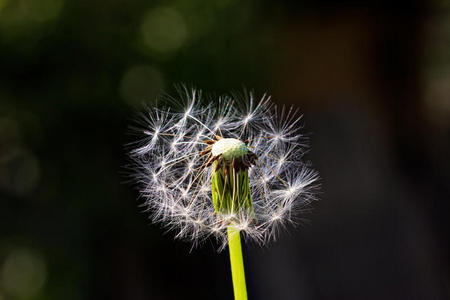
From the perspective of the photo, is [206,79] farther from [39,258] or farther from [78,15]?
[39,258]

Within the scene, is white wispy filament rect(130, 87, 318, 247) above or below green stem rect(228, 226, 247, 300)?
above

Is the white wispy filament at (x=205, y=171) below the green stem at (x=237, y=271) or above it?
above

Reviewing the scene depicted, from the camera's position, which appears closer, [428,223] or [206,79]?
[206,79]

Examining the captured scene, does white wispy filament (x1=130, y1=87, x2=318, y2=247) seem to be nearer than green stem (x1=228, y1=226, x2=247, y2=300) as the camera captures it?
No

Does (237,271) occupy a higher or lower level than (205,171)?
lower

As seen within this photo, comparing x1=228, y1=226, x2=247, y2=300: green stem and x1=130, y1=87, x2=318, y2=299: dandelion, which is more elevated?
x1=130, y1=87, x2=318, y2=299: dandelion

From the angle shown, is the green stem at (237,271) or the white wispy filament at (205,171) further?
the white wispy filament at (205,171)

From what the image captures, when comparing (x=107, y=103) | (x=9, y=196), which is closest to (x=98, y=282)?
(x=9, y=196)
